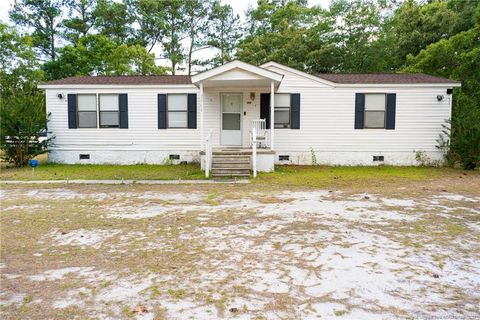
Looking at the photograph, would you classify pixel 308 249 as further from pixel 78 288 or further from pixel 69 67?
pixel 69 67

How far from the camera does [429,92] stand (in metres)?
13.2

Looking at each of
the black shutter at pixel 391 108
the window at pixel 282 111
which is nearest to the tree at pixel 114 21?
the window at pixel 282 111

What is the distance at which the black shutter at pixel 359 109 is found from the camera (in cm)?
1339

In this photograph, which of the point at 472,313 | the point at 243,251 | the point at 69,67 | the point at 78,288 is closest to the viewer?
the point at 472,313

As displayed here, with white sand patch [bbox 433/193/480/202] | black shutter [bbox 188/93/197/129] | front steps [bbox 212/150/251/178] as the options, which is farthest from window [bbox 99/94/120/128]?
white sand patch [bbox 433/193/480/202]

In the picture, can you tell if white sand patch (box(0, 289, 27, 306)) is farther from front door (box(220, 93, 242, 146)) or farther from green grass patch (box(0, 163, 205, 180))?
front door (box(220, 93, 242, 146))

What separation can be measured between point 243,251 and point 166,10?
31242 mm

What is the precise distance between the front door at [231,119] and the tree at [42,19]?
82.6 ft

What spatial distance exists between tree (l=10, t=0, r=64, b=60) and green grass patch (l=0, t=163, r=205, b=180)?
22910 mm

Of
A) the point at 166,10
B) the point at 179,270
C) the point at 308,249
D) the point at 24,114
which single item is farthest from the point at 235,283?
the point at 166,10

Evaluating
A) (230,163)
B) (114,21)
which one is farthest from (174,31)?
(230,163)

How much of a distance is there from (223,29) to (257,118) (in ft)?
68.5

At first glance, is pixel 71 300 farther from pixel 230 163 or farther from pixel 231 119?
pixel 231 119

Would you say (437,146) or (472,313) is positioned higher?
(437,146)
